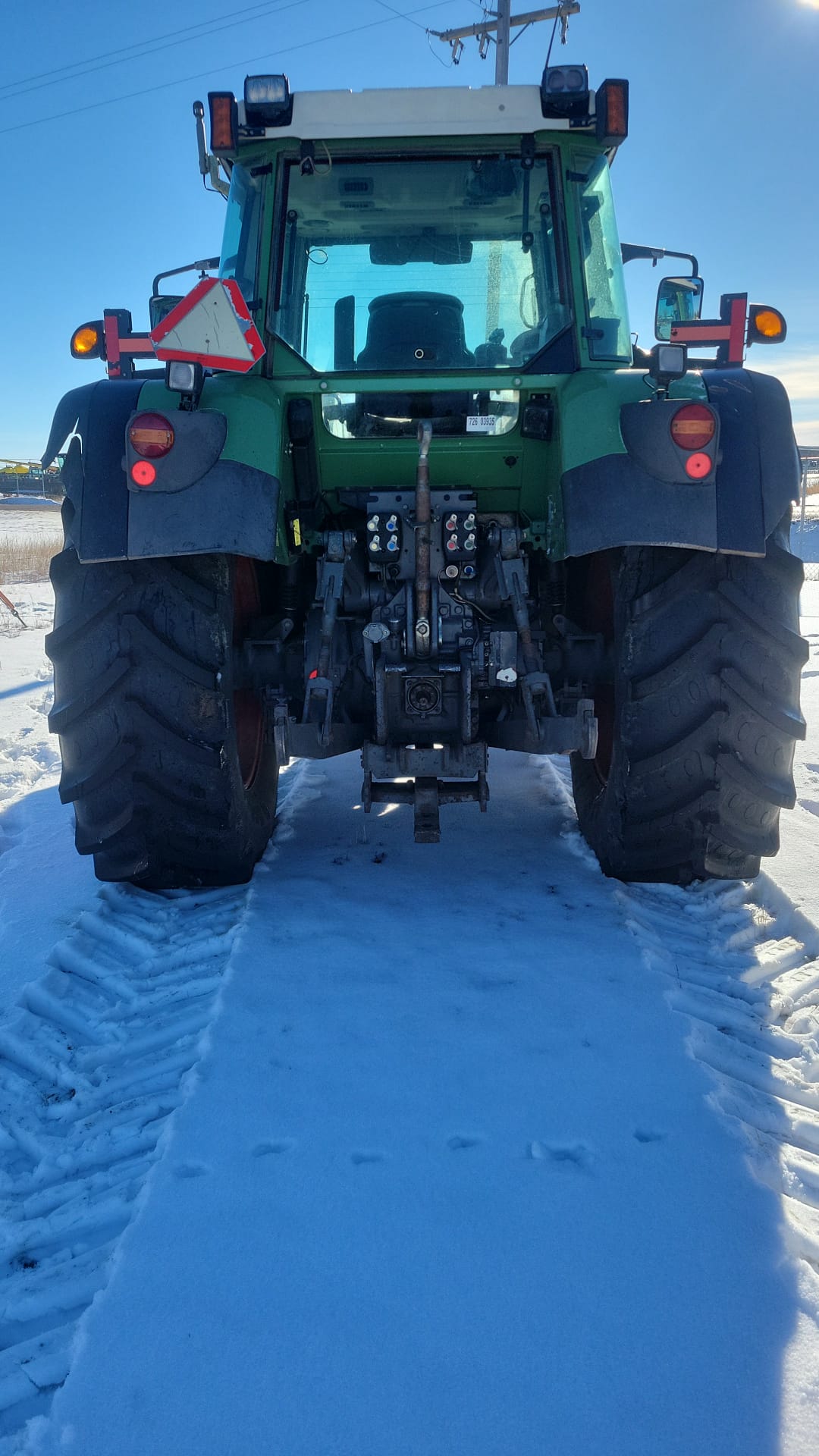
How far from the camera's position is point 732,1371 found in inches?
57.4

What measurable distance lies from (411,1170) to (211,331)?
2.39 metres

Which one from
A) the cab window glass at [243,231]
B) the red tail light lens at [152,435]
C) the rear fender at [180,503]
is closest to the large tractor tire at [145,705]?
the rear fender at [180,503]

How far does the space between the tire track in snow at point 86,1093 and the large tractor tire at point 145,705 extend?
0.26m

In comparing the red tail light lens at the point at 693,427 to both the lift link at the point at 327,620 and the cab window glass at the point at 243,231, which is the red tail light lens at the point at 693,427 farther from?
the cab window glass at the point at 243,231

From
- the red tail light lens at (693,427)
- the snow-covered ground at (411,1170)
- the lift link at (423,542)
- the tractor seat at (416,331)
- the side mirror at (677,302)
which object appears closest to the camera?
the snow-covered ground at (411,1170)

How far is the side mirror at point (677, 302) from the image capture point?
12.6 feet

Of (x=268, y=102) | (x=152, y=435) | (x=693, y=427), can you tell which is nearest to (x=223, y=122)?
(x=268, y=102)

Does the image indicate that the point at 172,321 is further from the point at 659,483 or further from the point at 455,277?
the point at 659,483

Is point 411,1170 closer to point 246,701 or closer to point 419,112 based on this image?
point 246,701

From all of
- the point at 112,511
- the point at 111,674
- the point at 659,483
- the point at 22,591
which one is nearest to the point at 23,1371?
the point at 111,674

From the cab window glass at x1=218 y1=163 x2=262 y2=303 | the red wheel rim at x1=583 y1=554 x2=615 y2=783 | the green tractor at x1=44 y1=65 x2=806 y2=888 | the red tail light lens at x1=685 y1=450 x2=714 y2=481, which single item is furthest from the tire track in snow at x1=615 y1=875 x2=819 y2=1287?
the cab window glass at x1=218 y1=163 x2=262 y2=303

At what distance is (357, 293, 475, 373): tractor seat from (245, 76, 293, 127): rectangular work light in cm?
66

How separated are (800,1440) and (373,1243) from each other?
0.70 metres

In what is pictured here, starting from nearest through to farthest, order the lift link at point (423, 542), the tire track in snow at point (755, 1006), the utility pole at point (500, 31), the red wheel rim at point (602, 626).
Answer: the tire track in snow at point (755, 1006)
the lift link at point (423, 542)
the red wheel rim at point (602, 626)
the utility pole at point (500, 31)
